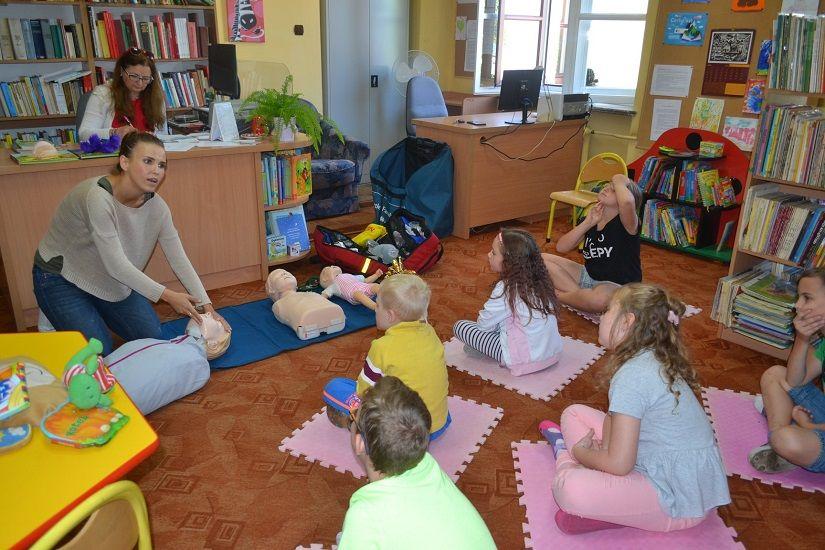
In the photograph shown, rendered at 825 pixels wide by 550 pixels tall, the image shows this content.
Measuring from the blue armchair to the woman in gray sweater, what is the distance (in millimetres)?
2514

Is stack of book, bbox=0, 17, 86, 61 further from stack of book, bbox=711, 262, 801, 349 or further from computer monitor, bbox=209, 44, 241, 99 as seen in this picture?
stack of book, bbox=711, 262, 801, 349

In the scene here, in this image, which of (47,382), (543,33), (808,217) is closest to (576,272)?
(808,217)

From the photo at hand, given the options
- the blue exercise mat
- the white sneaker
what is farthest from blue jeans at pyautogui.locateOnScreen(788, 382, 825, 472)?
the blue exercise mat

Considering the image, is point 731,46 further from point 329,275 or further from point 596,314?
point 329,275

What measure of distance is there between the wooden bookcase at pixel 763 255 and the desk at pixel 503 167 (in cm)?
203

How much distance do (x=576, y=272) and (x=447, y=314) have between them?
84cm

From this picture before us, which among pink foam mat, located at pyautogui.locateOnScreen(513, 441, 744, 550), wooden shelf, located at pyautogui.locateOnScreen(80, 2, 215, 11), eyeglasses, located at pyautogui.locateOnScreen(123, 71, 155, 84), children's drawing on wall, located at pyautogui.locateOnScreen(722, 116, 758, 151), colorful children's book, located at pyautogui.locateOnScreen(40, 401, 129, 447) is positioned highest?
wooden shelf, located at pyautogui.locateOnScreen(80, 2, 215, 11)

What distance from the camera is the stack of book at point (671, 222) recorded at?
15.6 feet

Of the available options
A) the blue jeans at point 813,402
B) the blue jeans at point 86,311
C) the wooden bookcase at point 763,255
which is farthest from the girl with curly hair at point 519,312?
the blue jeans at point 86,311

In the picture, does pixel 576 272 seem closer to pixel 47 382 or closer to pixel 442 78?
pixel 47 382

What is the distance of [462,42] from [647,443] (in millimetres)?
5829

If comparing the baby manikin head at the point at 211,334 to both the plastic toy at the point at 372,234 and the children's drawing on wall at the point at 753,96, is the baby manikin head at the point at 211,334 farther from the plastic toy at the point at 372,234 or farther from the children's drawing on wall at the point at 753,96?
the children's drawing on wall at the point at 753,96

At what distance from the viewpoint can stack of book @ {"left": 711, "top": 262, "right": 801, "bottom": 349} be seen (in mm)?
3189

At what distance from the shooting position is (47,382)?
5.17 ft
